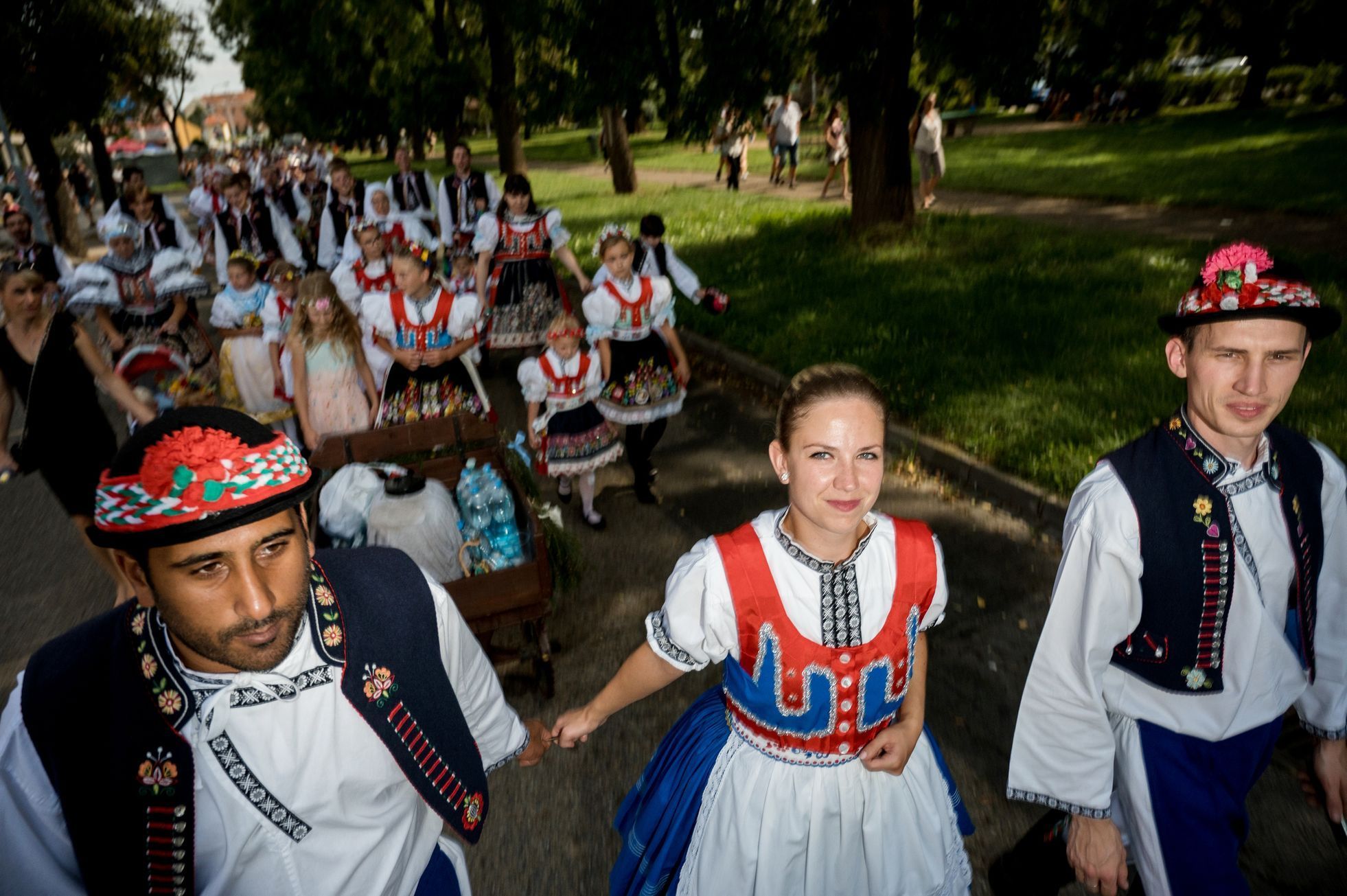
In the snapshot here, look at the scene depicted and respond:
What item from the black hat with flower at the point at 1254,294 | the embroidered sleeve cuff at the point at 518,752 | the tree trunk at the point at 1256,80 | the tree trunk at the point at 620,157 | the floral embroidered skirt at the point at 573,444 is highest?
the tree trunk at the point at 1256,80

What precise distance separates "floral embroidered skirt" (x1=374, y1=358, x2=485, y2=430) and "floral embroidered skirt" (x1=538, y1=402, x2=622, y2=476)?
0.59 m

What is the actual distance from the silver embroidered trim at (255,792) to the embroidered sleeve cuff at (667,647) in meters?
0.99

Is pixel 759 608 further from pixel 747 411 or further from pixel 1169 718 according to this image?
pixel 747 411

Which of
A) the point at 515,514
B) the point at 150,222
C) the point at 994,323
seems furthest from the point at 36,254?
the point at 994,323

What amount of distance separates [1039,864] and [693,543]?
3.64m

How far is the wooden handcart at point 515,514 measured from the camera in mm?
4082

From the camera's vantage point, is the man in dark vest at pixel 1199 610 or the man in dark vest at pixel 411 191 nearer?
the man in dark vest at pixel 1199 610

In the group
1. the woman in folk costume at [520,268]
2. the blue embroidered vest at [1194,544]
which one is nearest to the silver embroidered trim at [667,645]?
the blue embroidered vest at [1194,544]

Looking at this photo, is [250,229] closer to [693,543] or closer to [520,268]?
[520,268]

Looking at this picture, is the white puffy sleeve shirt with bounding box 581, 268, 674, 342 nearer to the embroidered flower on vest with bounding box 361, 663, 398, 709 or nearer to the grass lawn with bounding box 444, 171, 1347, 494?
the grass lawn with bounding box 444, 171, 1347, 494

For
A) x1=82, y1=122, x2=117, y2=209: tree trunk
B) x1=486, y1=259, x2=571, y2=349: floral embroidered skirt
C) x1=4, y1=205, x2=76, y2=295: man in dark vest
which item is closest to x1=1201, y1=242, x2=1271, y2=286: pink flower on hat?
x1=486, y1=259, x2=571, y2=349: floral embroidered skirt

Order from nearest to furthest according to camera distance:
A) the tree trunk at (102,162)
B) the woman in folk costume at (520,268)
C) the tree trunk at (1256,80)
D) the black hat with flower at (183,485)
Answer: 1. the black hat with flower at (183,485)
2. the woman in folk costume at (520,268)
3. the tree trunk at (1256,80)
4. the tree trunk at (102,162)

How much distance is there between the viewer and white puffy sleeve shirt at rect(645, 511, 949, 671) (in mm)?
2361

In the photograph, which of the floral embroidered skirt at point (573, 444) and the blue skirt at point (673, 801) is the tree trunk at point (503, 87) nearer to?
the floral embroidered skirt at point (573, 444)
